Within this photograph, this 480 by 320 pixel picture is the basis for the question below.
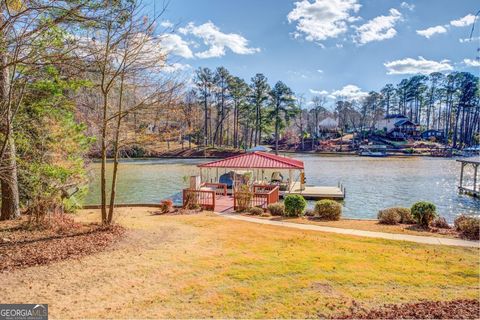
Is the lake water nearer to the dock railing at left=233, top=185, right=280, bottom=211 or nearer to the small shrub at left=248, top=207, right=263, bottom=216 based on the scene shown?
the dock railing at left=233, top=185, right=280, bottom=211

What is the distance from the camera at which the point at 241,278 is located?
588cm

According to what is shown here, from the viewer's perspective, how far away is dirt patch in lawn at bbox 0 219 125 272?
641 cm

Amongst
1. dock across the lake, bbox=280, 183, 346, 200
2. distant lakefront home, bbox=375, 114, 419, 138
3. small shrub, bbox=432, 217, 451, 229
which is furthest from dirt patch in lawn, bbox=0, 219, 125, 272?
distant lakefront home, bbox=375, 114, 419, 138

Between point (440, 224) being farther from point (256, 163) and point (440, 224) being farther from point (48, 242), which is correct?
point (48, 242)

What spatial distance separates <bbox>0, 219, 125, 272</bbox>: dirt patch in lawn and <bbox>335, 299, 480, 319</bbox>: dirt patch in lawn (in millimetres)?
5639

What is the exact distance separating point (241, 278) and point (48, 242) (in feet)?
15.7

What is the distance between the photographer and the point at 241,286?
5520 millimetres

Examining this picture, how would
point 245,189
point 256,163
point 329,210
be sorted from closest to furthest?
point 329,210
point 245,189
point 256,163

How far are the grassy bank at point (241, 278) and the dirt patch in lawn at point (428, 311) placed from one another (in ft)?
0.91

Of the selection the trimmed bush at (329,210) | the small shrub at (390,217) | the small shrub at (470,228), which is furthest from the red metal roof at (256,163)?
the small shrub at (470,228)

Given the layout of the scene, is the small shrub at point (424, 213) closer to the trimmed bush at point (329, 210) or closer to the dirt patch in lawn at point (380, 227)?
the dirt patch in lawn at point (380, 227)

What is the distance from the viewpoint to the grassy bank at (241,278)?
15.6ft

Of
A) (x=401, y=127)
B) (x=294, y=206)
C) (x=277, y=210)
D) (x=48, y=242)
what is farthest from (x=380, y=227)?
(x=401, y=127)

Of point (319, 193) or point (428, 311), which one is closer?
point (428, 311)
